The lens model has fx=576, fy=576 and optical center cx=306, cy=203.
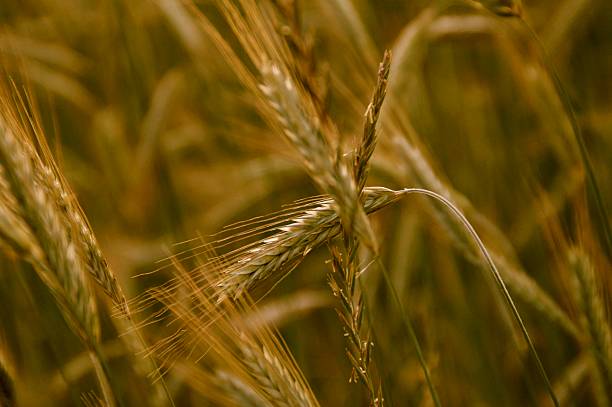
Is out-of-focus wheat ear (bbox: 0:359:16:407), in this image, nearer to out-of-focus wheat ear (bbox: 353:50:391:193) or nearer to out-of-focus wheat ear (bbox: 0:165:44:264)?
out-of-focus wheat ear (bbox: 0:165:44:264)

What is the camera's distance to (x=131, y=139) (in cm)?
200

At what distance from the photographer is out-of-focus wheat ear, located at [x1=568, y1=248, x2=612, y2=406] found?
0.92 meters

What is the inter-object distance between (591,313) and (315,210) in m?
0.52

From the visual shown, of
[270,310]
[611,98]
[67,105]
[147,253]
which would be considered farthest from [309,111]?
[67,105]

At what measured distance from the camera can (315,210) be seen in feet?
2.55

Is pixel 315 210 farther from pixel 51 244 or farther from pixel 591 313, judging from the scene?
pixel 591 313

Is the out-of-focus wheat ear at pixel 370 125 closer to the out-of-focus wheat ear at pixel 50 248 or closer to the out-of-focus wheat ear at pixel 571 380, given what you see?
the out-of-focus wheat ear at pixel 50 248

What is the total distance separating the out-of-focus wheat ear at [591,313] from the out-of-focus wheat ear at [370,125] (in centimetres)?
51

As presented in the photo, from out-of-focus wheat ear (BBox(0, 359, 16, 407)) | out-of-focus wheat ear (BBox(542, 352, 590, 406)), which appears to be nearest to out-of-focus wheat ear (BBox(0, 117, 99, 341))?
out-of-focus wheat ear (BBox(0, 359, 16, 407))

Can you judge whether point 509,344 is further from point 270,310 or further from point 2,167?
point 2,167

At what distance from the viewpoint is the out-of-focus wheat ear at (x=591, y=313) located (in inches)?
36.4

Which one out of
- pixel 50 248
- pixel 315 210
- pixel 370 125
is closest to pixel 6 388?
pixel 50 248

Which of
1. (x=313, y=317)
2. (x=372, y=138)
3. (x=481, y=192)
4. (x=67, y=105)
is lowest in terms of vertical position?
(x=313, y=317)

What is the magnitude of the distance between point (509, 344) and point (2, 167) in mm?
1404
